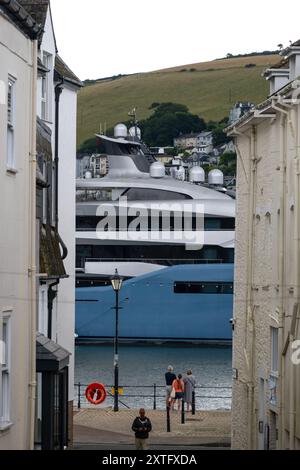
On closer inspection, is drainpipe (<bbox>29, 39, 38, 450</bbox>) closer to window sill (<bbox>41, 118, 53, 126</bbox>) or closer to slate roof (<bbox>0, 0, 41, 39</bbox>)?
slate roof (<bbox>0, 0, 41, 39</bbox>)

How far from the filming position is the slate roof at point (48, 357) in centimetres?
1769

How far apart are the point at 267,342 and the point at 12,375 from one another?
28.5 feet

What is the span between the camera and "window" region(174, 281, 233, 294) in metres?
85.5

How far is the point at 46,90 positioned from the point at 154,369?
116 feet

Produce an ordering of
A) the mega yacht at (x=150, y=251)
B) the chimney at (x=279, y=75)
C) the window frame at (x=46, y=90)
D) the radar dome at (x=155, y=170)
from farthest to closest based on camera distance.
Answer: the radar dome at (x=155, y=170)
the mega yacht at (x=150, y=251)
the chimney at (x=279, y=75)
the window frame at (x=46, y=90)

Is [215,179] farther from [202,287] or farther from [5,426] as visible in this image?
[5,426]

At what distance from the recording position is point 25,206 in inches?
669

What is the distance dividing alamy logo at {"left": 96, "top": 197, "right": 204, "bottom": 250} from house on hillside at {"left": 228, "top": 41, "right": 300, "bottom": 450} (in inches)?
2415

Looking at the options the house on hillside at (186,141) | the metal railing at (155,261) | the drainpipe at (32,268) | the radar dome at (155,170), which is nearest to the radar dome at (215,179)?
the radar dome at (155,170)

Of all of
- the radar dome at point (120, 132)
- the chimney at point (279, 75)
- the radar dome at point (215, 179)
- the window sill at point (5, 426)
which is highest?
the radar dome at point (120, 132)

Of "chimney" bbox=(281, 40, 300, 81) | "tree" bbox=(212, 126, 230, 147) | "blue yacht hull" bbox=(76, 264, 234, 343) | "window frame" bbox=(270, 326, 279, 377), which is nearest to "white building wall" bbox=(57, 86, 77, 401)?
"window frame" bbox=(270, 326, 279, 377)

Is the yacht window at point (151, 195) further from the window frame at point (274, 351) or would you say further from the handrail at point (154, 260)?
the window frame at point (274, 351)

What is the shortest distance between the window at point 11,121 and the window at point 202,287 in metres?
69.3

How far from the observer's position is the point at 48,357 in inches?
701
